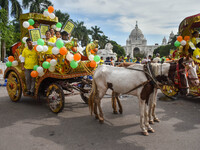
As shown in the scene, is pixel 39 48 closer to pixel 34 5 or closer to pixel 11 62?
pixel 11 62

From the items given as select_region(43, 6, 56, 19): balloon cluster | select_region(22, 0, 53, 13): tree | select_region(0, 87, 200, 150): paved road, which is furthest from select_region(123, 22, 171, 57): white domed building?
select_region(0, 87, 200, 150): paved road

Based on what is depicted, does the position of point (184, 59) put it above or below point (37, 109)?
above

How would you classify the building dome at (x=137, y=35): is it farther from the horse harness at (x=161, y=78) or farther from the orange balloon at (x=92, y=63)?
the horse harness at (x=161, y=78)

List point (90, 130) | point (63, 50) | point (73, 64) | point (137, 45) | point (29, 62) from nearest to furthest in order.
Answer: point (90, 130) < point (63, 50) < point (73, 64) < point (29, 62) < point (137, 45)

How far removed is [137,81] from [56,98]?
2460 mm

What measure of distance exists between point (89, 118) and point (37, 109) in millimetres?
1898

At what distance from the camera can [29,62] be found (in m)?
5.22

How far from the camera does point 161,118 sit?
14.9 feet

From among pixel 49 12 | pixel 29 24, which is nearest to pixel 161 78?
pixel 49 12

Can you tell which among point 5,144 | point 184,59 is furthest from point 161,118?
point 5,144

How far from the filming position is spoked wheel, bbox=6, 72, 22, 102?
19.2ft

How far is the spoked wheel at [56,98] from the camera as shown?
179 inches

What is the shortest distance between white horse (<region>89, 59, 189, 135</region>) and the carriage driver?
241cm

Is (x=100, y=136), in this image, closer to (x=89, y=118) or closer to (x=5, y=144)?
(x=89, y=118)
